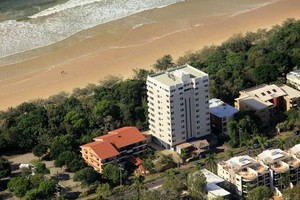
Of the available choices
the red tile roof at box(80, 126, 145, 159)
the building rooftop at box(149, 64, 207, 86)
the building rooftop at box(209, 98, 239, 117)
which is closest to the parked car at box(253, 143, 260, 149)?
the building rooftop at box(209, 98, 239, 117)

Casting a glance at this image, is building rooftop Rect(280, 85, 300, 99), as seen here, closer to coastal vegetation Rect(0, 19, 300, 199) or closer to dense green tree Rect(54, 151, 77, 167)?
coastal vegetation Rect(0, 19, 300, 199)

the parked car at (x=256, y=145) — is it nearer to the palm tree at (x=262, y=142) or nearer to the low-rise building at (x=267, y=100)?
the palm tree at (x=262, y=142)

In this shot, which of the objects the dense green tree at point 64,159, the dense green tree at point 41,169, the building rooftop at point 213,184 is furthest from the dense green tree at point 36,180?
the building rooftop at point 213,184

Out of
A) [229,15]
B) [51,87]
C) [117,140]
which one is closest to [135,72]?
[51,87]

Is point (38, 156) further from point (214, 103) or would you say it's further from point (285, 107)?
point (285, 107)

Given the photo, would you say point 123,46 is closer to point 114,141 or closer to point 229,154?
point 114,141

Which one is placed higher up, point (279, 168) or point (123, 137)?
point (123, 137)

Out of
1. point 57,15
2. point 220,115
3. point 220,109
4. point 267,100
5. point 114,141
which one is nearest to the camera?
point 114,141

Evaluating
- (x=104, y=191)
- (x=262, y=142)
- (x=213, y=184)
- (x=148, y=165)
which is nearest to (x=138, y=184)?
(x=104, y=191)
